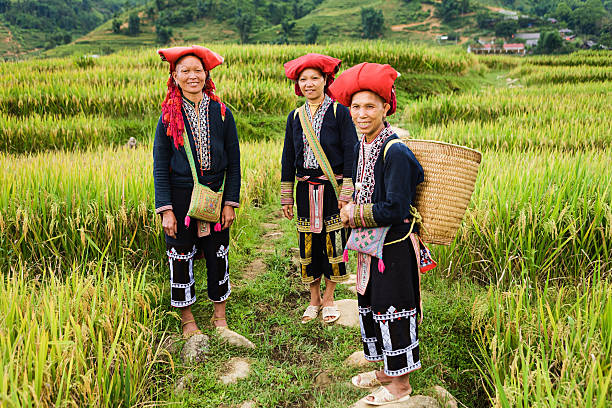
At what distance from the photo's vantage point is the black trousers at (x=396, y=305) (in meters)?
1.97

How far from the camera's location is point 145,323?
2330mm

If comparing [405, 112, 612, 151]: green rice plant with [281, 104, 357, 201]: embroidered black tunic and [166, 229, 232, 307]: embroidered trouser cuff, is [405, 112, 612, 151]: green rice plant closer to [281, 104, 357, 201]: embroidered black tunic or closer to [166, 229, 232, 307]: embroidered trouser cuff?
[281, 104, 357, 201]: embroidered black tunic

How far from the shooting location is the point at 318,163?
2684mm

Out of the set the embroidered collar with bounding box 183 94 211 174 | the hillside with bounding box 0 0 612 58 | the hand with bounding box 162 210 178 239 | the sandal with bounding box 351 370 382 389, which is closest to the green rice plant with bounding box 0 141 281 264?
the hand with bounding box 162 210 178 239

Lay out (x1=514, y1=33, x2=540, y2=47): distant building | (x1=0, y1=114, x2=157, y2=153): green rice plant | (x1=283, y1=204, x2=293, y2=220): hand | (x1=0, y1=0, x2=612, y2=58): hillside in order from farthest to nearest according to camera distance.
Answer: (x1=0, y1=0, x2=612, y2=58): hillside < (x1=514, y1=33, x2=540, y2=47): distant building < (x1=0, y1=114, x2=157, y2=153): green rice plant < (x1=283, y1=204, x2=293, y2=220): hand

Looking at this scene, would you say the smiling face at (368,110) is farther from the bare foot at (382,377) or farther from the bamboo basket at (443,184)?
the bare foot at (382,377)

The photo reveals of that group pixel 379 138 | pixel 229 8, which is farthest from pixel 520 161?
pixel 229 8

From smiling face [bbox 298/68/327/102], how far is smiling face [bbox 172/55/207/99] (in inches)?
22.9

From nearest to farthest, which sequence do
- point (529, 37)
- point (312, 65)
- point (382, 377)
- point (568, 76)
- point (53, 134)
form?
point (382, 377) < point (312, 65) < point (53, 134) < point (568, 76) < point (529, 37)

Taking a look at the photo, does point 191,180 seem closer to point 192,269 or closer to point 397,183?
point 192,269

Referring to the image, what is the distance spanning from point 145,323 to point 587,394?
201 cm

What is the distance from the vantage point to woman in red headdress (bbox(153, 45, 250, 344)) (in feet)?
8.05

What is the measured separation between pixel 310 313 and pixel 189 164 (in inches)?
50.1

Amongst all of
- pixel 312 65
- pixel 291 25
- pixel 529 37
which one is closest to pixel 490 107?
pixel 312 65
